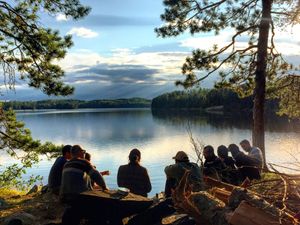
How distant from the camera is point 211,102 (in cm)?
14050

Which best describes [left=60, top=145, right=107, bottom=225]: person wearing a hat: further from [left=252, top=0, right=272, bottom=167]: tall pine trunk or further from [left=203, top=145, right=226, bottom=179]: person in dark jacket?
[left=252, top=0, right=272, bottom=167]: tall pine trunk

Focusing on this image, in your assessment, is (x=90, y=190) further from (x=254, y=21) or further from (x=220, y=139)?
(x=220, y=139)

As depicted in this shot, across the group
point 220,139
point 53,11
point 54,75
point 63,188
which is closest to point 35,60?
point 54,75

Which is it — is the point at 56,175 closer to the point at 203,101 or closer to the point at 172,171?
the point at 172,171

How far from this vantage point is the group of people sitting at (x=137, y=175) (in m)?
7.47

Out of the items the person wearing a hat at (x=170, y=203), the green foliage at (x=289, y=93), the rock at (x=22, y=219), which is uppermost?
the green foliage at (x=289, y=93)

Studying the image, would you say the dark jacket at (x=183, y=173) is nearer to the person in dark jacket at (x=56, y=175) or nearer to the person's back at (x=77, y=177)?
the person's back at (x=77, y=177)

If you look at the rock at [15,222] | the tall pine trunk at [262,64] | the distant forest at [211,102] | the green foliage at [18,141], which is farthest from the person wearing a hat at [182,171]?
the distant forest at [211,102]

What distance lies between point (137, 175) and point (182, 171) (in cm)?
179

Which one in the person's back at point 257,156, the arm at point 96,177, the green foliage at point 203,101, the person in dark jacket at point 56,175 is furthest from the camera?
the green foliage at point 203,101

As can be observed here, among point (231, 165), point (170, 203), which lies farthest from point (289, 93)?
point (170, 203)

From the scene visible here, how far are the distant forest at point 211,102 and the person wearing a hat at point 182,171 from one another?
2877 inches

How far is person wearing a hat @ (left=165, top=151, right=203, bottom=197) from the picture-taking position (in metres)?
8.03

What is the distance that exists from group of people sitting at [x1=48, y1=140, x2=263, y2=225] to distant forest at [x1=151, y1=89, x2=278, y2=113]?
7154 centimetres
